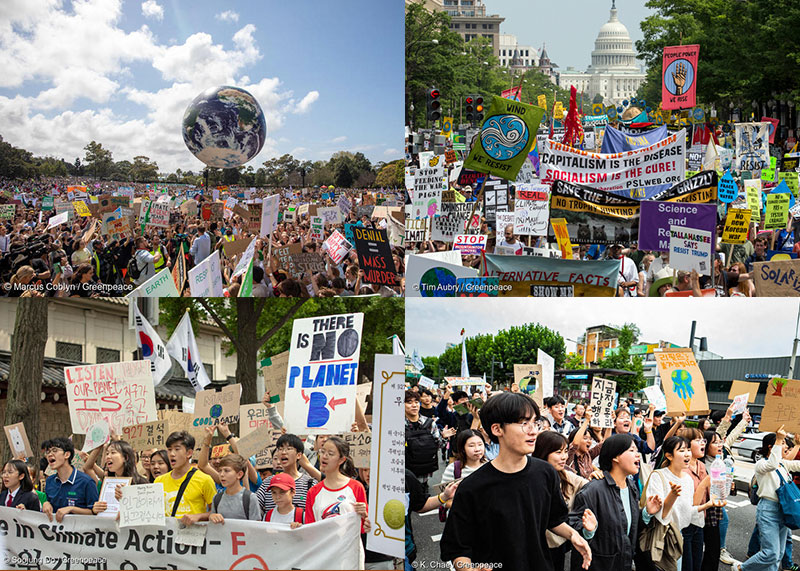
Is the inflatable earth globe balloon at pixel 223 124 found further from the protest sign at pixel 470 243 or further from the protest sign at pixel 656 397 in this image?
the protest sign at pixel 656 397

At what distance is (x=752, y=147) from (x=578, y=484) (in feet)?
65.2

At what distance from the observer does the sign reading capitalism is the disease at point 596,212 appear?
37.8 ft

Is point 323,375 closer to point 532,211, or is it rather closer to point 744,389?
point 744,389

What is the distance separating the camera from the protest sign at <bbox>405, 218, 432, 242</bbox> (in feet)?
50.7

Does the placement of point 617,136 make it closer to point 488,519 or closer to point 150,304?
point 150,304

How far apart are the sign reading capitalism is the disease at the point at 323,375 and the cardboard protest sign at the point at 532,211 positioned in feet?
22.1

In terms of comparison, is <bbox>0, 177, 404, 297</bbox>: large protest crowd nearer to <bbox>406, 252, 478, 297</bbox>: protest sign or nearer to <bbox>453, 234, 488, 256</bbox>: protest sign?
<bbox>453, 234, 488, 256</bbox>: protest sign

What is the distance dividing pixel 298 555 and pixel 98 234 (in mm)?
9625

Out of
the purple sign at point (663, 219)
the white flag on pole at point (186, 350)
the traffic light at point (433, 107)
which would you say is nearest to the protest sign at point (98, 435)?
the white flag on pole at point (186, 350)

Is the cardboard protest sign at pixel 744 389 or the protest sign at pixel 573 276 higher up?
the protest sign at pixel 573 276

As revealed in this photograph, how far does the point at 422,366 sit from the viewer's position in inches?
274

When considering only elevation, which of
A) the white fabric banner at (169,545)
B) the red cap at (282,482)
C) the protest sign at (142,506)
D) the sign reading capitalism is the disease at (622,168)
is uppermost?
the sign reading capitalism is the disease at (622,168)

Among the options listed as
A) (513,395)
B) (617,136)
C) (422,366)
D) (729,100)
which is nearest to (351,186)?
(617,136)

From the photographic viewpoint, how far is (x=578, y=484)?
6184 mm
